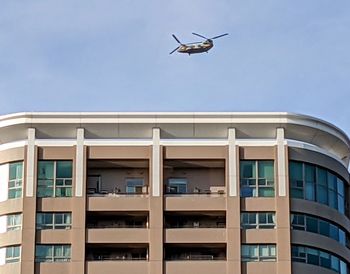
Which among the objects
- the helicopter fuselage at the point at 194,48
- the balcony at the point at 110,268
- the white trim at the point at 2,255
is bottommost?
the balcony at the point at 110,268

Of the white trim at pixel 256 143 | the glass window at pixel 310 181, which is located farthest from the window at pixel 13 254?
the glass window at pixel 310 181

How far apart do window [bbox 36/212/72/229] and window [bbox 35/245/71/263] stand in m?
1.23

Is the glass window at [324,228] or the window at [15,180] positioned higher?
the window at [15,180]

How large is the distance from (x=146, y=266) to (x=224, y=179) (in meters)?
7.58

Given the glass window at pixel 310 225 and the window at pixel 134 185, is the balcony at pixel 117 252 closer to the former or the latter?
the window at pixel 134 185

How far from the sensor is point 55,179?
3073 inches

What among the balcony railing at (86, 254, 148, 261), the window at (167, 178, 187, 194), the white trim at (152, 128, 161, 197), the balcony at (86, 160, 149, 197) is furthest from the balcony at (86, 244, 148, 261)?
the window at (167, 178, 187, 194)

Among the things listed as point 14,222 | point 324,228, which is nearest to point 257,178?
point 324,228

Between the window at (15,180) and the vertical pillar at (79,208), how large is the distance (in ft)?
11.1

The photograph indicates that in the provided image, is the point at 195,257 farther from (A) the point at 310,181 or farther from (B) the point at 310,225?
(A) the point at 310,181

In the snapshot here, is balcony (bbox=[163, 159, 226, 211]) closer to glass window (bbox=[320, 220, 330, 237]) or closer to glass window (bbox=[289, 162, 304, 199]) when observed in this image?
glass window (bbox=[289, 162, 304, 199])

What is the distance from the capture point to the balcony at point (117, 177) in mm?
78812

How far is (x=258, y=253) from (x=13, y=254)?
14714 mm

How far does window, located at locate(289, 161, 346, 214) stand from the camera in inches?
3091
